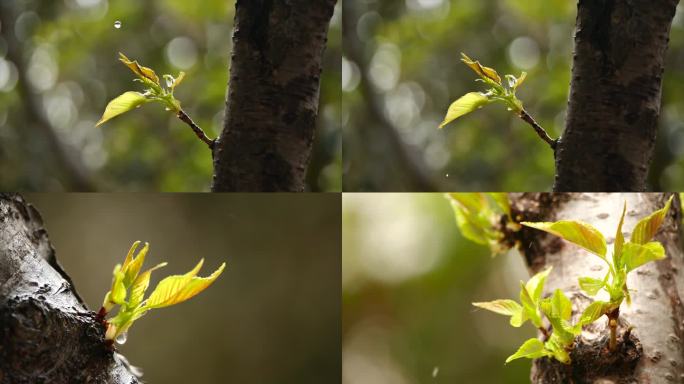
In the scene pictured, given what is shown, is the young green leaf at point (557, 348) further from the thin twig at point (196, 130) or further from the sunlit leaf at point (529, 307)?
the thin twig at point (196, 130)

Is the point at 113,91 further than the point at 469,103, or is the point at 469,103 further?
the point at 113,91

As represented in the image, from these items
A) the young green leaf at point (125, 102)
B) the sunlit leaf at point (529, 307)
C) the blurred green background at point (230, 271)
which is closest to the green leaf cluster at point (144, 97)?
the young green leaf at point (125, 102)

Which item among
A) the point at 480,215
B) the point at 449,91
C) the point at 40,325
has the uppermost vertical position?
the point at 449,91

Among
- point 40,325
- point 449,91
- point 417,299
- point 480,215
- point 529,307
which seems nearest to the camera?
point 40,325

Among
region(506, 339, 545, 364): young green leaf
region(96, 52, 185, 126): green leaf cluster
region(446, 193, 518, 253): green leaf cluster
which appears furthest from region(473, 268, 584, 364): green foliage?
region(96, 52, 185, 126): green leaf cluster

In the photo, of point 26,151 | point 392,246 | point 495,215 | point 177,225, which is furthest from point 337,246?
point 26,151

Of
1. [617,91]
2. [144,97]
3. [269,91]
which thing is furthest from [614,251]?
[144,97]

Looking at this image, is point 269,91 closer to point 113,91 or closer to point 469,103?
point 469,103
